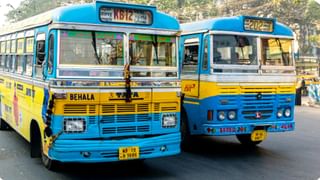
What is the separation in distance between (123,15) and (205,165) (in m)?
3.15

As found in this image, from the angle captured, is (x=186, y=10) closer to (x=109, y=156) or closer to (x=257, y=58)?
(x=257, y=58)

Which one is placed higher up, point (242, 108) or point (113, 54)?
point (113, 54)

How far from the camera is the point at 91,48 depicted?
6.84 m

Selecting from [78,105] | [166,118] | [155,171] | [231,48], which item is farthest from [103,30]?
[231,48]

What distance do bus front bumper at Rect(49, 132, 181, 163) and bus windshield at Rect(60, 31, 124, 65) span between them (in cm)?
116

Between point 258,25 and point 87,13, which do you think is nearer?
point 87,13

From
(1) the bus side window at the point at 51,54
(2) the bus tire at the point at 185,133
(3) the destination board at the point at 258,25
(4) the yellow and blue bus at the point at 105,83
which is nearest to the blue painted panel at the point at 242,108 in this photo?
(2) the bus tire at the point at 185,133

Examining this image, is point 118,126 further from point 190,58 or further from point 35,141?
point 190,58

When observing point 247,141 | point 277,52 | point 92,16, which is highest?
point 92,16

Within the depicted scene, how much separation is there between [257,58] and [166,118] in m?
2.90

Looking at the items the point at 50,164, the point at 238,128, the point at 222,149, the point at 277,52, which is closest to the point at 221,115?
the point at 238,128

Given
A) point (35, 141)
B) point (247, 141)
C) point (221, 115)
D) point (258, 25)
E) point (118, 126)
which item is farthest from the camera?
point (247, 141)

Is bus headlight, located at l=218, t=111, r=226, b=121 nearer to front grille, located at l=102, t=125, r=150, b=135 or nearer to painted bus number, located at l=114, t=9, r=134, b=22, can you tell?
front grille, located at l=102, t=125, r=150, b=135

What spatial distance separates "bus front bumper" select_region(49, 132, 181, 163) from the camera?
6586mm
